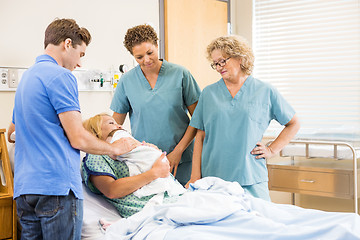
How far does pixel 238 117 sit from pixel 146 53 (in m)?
0.55

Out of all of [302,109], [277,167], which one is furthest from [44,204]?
[302,109]

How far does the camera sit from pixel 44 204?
1420 mm

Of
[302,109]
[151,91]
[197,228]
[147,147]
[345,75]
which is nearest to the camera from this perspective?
[197,228]

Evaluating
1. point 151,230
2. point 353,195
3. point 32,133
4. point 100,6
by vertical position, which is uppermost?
→ point 100,6

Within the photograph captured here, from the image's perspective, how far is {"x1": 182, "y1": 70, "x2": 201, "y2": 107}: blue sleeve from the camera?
2201 millimetres

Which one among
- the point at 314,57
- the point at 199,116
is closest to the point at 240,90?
the point at 199,116

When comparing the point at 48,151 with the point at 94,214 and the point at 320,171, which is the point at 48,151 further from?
the point at 320,171

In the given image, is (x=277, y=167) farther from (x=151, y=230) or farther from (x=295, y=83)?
(x=151, y=230)

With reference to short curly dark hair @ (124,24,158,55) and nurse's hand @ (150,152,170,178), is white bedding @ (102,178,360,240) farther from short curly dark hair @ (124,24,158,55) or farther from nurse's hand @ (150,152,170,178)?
short curly dark hair @ (124,24,158,55)

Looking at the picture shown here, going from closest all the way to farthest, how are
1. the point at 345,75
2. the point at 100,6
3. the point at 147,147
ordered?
the point at 147,147 → the point at 100,6 → the point at 345,75

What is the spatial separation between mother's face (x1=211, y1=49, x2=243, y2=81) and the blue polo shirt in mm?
785

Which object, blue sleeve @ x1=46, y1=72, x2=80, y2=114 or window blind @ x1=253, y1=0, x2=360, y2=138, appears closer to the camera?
blue sleeve @ x1=46, y1=72, x2=80, y2=114

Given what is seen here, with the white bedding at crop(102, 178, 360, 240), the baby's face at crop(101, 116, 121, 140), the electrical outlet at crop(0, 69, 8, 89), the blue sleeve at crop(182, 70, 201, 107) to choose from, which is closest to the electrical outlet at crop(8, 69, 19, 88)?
the electrical outlet at crop(0, 69, 8, 89)

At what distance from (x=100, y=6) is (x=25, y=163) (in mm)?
1607
